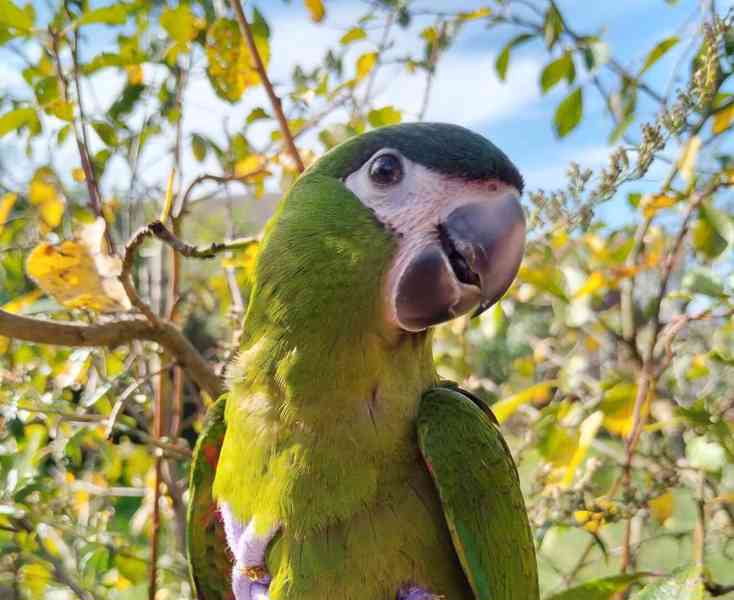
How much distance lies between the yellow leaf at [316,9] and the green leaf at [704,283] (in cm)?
96

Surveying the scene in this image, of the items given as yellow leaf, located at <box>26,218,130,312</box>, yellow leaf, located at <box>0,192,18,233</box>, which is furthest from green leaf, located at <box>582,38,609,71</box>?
yellow leaf, located at <box>0,192,18,233</box>

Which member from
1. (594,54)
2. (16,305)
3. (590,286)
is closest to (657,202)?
(590,286)

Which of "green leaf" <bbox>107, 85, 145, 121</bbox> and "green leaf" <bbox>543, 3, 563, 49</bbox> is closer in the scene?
"green leaf" <bbox>543, 3, 563, 49</bbox>

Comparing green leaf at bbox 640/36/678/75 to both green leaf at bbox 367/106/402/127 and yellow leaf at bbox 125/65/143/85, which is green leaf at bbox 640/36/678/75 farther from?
yellow leaf at bbox 125/65/143/85

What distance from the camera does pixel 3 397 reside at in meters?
1.30

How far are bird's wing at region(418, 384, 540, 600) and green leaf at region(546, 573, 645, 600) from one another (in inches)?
2.8

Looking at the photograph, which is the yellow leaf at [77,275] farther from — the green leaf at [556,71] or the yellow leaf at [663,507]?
the yellow leaf at [663,507]

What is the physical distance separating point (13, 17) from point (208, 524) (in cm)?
94

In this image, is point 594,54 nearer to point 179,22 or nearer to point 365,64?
point 365,64

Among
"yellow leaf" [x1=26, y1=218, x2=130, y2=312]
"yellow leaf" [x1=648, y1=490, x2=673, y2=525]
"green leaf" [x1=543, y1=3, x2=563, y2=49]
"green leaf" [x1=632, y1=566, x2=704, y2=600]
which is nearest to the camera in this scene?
"green leaf" [x1=632, y1=566, x2=704, y2=600]

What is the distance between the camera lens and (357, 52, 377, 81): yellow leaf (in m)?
1.49

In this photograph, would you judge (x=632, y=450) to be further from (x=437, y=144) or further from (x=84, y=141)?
(x=84, y=141)

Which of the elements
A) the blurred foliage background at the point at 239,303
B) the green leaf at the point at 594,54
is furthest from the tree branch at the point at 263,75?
the green leaf at the point at 594,54

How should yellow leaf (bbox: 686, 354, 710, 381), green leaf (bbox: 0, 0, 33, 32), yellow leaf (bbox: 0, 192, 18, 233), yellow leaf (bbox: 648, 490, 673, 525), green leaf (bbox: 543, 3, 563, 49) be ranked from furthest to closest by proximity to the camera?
yellow leaf (bbox: 686, 354, 710, 381) → yellow leaf (bbox: 0, 192, 18, 233) → yellow leaf (bbox: 648, 490, 673, 525) → green leaf (bbox: 543, 3, 563, 49) → green leaf (bbox: 0, 0, 33, 32)
